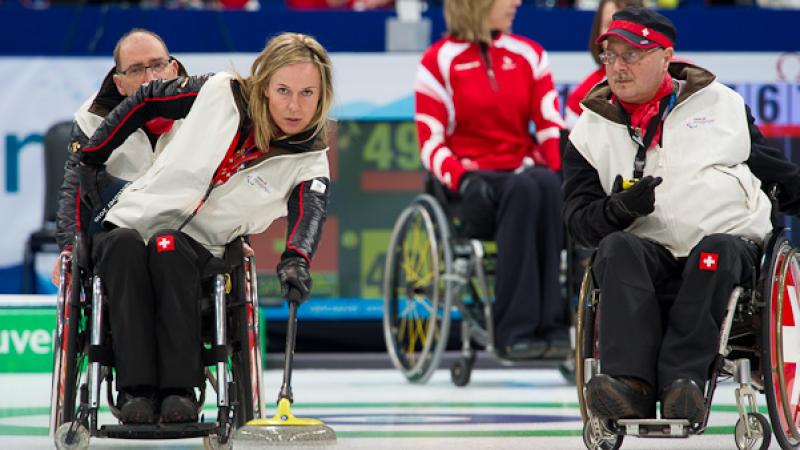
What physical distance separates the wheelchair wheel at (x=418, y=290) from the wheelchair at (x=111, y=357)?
6.69 feet

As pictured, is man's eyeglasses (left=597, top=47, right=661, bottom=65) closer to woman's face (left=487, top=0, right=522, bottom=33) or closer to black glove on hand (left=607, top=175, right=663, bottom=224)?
black glove on hand (left=607, top=175, right=663, bottom=224)

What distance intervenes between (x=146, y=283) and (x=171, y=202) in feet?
0.69

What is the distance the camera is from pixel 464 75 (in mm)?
5379

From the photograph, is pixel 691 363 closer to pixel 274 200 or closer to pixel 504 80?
pixel 274 200

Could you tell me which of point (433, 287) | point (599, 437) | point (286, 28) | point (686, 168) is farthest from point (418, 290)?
point (599, 437)

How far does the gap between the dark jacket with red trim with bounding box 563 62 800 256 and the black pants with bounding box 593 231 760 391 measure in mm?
132

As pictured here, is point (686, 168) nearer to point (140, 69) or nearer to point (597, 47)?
point (140, 69)

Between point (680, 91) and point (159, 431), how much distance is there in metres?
1.37

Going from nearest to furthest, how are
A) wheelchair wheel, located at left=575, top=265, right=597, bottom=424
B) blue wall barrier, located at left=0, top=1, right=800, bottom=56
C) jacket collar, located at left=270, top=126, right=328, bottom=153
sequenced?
wheelchair wheel, located at left=575, top=265, right=597, bottom=424 → jacket collar, located at left=270, top=126, right=328, bottom=153 → blue wall barrier, located at left=0, top=1, right=800, bottom=56

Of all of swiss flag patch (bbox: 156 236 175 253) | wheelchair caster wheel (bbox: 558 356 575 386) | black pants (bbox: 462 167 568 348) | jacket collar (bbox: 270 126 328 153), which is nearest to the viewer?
swiss flag patch (bbox: 156 236 175 253)

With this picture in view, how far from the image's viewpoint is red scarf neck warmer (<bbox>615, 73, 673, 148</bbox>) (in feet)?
10.5

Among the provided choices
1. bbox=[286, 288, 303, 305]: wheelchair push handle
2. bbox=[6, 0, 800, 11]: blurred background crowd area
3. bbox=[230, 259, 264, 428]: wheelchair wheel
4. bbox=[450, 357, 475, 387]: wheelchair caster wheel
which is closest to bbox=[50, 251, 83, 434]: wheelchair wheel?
bbox=[230, 259, 264, 428]: wheelchair wheel

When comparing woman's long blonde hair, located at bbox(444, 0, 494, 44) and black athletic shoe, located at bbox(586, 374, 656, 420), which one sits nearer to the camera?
black athletic shoe, located at bbox(586, 374, 656, 420)

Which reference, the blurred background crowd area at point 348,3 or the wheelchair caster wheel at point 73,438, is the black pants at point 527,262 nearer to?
the blurred background crowd area at point 348,3
